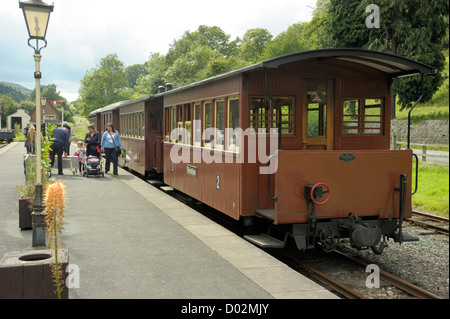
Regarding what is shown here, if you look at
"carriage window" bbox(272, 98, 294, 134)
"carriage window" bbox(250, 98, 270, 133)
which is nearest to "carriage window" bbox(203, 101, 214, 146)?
"carriage window" bbox(250, 98, 270, 133)

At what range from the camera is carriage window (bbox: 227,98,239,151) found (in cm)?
823

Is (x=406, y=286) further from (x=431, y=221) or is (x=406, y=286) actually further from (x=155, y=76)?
(x=155, y=76)

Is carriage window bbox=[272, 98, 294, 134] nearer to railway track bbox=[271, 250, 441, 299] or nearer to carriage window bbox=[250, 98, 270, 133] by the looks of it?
carriage window bbox=[250, 98, 270, 133]

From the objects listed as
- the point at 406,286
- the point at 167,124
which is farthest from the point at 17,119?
the point at 406,286

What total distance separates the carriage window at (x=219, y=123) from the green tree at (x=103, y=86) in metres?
72.3

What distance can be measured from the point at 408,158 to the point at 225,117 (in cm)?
316

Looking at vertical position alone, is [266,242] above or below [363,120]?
below

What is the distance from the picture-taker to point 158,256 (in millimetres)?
6719

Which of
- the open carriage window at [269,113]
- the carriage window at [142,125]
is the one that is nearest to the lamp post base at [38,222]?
the open carriage window at [269,113]

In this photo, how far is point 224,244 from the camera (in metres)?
7.43

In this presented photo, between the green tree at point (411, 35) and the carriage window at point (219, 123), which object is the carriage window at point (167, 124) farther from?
the green tree at point (411, 35)

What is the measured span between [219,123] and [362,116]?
2.57 meters

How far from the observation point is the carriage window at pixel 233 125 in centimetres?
823
